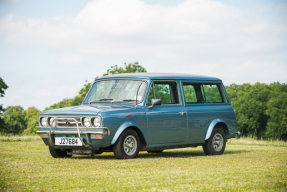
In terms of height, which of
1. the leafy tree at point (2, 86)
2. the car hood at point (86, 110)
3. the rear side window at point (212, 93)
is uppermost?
the leafy tree at point (2, 86)

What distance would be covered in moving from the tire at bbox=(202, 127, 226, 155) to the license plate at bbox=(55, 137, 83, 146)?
→ 4.16 m

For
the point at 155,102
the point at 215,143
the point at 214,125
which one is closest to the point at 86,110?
the point at 155,102

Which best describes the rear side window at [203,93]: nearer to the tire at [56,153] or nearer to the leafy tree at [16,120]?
the tire at [56,153]

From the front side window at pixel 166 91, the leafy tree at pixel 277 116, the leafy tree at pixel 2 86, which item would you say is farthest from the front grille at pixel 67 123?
the leafy tree at pixel 277 116

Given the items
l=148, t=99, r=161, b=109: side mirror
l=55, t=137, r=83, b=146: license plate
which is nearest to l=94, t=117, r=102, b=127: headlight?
l=55, t=137, r=83, b=146: license plate

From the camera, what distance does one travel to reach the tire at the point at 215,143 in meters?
12.0

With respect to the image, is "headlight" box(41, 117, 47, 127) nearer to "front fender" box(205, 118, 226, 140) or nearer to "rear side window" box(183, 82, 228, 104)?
"rear side window" box(183, 82, 228, 104)

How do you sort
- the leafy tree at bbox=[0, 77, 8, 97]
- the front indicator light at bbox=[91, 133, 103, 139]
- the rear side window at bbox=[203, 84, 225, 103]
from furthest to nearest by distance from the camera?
1. the leafy tree at bbox=[0, 77, 8, 97]
2. the rear side window at bbox=[203, 84, 225, 103]
3. the front indicator light at bbox=[91, 133, 103, 139]

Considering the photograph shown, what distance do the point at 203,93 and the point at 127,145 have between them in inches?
138

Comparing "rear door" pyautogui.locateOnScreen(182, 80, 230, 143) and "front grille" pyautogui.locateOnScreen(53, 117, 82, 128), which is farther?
"rear door" pyautogui.locateOnScreen(182, 80, 230, 143)

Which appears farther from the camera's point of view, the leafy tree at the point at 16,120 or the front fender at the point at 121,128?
the leafy tree at the point at 16,120

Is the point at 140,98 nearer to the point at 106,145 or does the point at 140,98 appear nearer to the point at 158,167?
the point at 106,145

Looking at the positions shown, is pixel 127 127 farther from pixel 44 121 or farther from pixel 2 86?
pixel 2 86

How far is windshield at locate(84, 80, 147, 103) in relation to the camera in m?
10.4
